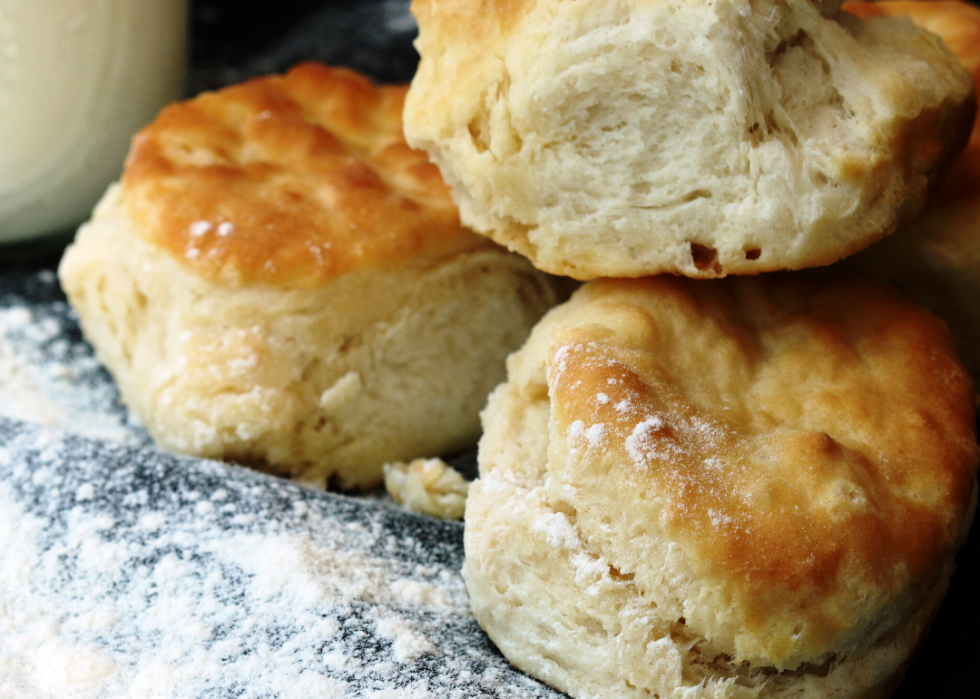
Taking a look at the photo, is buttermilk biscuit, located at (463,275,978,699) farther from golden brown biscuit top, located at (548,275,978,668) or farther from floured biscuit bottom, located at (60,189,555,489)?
floured biscuit bottom, located at (60,189,555,489)

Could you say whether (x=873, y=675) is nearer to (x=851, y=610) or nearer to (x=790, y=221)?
(x=851, y=610)

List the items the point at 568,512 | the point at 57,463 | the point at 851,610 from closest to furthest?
the point at 851,610
the point at 568,512
the point at 57,463

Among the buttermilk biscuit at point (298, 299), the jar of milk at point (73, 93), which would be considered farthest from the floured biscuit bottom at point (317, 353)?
the jar of milk at point (73, 93)

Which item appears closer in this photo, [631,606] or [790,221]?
[631,606]

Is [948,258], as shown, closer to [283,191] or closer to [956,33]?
[956,33]

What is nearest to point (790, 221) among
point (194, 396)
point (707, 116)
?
point (707, 116)

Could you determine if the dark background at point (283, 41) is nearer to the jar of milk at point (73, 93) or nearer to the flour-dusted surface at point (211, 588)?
the jar of milk at point (73, 93)
